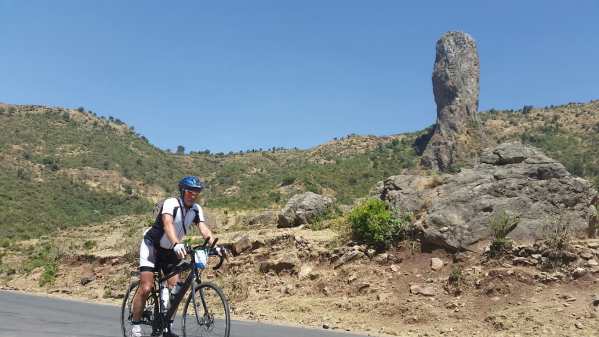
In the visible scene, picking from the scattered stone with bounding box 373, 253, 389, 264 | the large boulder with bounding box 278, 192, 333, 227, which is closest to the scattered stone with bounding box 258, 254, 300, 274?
the scattered stone with bounding box 373, 253, 389, 264

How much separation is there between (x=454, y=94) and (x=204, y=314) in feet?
221

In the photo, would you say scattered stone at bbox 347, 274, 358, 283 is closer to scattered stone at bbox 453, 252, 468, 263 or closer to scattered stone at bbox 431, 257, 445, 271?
scattered stone at bbox 431, 257, 445, 271

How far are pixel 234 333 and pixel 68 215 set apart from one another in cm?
5329

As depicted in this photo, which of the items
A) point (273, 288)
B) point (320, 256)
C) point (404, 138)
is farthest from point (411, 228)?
point (404, 138)

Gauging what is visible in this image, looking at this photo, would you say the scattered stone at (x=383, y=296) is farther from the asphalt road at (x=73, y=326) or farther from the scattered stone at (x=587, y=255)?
the scattered stone at (x=587, y=255)

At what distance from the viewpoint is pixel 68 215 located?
57.9 metres

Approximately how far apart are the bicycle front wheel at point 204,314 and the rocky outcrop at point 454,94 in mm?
62292

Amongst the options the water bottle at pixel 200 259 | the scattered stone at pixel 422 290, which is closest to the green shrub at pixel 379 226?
the scattered stone at pixel 422 290

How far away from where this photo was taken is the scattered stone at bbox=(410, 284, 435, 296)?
12938 millimetres

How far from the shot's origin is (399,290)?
13.6 metres

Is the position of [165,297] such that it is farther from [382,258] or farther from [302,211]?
[302,211]

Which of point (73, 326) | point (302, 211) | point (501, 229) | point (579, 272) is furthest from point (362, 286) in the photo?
point (73, 326)

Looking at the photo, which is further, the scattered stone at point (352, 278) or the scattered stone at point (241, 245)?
the scattered stone at point (241, 245)

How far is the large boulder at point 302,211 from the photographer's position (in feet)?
68.3
